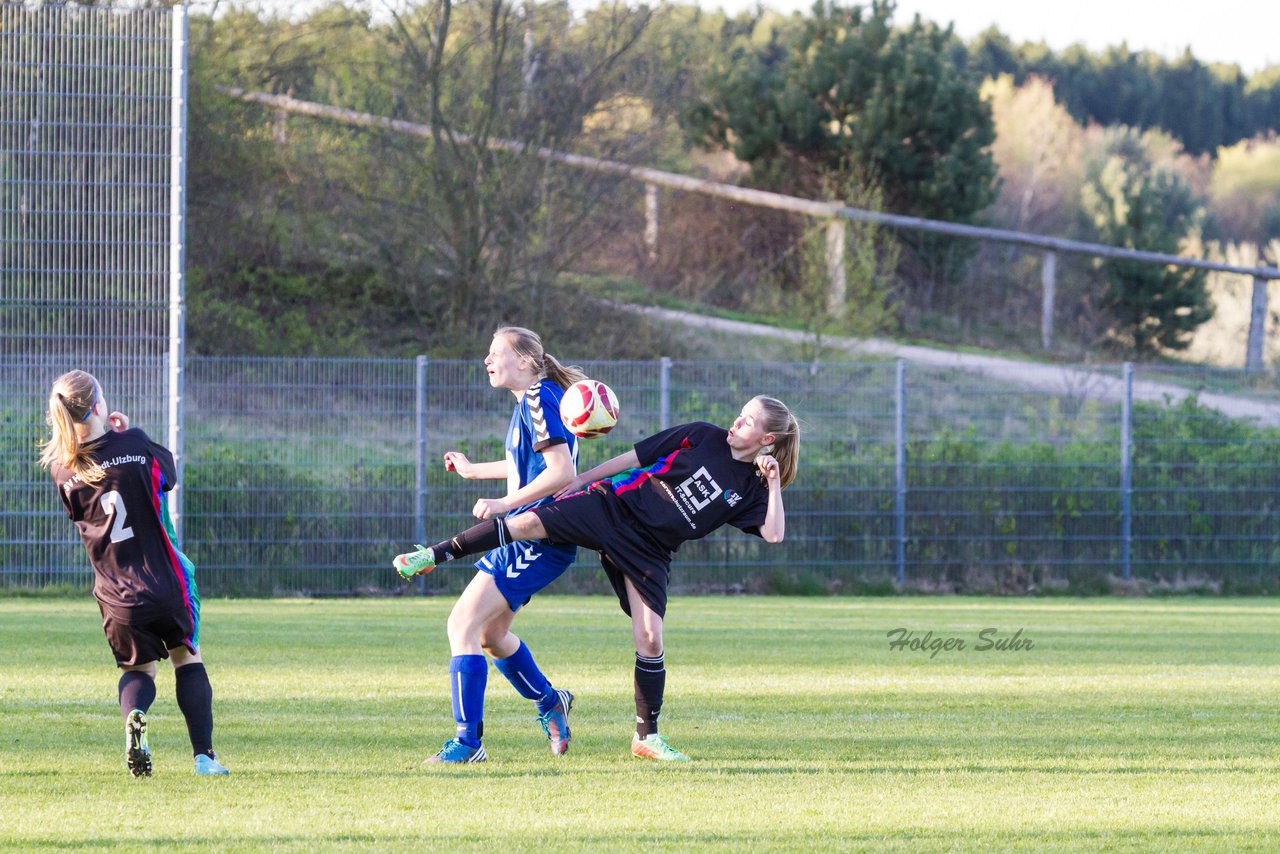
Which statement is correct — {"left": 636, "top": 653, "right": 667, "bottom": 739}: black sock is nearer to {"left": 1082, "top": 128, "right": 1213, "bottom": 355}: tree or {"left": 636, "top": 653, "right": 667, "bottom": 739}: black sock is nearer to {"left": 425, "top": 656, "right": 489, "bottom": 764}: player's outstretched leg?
{"left": 425, "top": 656, "right": 489, "bottom": 764}: player's outstretched leg

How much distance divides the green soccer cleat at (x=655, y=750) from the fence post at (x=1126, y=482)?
1226cm

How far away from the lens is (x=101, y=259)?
15695 mm

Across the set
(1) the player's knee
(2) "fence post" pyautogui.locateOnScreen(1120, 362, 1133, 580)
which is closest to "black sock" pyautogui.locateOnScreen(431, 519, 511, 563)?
(1) the player's knee

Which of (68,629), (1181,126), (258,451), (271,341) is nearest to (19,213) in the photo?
(258,451)

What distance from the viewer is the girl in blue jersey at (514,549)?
640 centimetres

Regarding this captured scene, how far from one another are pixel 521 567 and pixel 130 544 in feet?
5.03

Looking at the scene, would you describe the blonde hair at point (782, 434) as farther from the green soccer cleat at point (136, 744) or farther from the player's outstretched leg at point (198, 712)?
the green soccer cleat at point (136, 744)

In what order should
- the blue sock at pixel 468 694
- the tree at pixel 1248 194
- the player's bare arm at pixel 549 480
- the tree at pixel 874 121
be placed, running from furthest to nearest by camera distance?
the tree at pixel 1248 194, the tree at pixel 874 121, the blue sock at pixel 468 694, the player's bare arm at pixel 549 480

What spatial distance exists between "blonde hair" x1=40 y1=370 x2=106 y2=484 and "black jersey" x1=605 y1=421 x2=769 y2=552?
82.8 inches

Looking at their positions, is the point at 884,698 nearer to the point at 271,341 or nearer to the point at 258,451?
the point at 258,451

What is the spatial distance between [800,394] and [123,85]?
774 centimetres

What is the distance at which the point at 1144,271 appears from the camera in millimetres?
38188

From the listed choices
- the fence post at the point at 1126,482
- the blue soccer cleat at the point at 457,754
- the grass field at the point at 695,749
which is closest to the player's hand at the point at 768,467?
the grass field at the point at 695,749

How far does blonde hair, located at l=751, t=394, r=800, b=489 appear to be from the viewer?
6.57m
